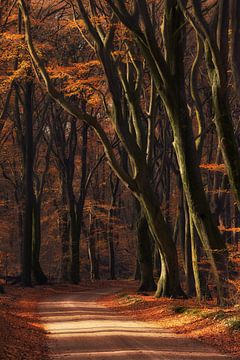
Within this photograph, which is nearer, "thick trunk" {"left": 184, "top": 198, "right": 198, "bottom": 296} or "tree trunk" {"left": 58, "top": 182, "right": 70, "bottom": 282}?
"thick trunk" {"left": 184, "top": 198, "right": 198, "bottom": 296}

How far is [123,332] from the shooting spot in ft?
42.7

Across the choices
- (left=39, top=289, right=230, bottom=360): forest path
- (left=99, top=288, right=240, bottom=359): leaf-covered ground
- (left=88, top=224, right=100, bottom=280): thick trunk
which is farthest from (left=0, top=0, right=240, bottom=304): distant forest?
(left=39, top=289, right=230, bottom=360): forest path

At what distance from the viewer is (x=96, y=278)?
41469 millimetres

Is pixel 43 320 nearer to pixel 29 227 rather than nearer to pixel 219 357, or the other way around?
pixel 219 357

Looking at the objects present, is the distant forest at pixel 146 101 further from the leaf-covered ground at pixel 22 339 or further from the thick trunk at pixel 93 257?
the leaf-covered ground at pixel 22 339

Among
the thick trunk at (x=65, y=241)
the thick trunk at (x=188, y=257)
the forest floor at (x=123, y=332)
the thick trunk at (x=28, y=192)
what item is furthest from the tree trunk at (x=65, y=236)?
the forest floor at (x=123, y=332)

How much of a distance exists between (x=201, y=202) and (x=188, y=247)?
8.27 m

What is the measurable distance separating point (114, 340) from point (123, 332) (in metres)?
1.32

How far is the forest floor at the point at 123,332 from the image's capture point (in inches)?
403

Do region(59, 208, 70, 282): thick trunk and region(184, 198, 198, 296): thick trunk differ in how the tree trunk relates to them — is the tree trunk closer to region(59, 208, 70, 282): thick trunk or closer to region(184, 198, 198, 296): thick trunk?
region(59, 208, 70, 282): thick trunk

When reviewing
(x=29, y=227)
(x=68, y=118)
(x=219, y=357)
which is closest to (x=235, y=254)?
(x=219, y=357)

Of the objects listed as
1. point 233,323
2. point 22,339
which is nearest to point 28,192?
point 22,339

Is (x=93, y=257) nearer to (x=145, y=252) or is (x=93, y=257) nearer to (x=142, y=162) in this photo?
(x=145, y=252)

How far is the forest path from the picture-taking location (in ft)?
32.7
